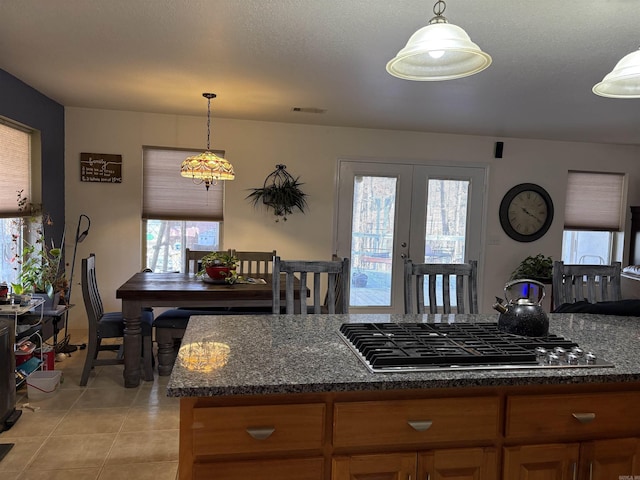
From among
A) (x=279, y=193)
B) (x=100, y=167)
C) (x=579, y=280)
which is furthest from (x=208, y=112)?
(x=579, y=280)

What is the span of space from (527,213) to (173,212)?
13.3ft

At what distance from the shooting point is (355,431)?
50.7 inches

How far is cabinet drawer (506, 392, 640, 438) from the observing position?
1.36m

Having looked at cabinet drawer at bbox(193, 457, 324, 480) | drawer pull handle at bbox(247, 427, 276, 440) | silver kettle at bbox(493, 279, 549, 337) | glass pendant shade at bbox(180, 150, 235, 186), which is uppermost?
glass pendant shade at bbox(180, 150, 235, 186)

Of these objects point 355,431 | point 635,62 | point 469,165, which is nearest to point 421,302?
point 355,431

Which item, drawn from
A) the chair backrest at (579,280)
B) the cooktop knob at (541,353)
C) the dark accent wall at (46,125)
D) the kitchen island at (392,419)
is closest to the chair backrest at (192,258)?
the dark accent wall at (46,125)

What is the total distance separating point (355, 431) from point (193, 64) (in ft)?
8.15

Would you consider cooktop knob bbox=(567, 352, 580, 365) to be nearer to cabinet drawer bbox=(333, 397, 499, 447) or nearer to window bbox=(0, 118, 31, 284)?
cabinet drawer bbox=(333, 397, 499, 447)

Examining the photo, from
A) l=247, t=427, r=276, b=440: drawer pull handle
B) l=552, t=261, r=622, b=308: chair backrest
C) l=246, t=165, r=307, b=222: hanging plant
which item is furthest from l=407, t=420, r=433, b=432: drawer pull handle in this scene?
l=246, t=165, r=307, b=222: hanging plant

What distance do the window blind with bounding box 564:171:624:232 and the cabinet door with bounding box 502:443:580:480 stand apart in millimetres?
4631

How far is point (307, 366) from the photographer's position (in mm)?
1366

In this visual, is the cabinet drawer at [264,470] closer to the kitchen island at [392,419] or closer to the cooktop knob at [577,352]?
the kitchen island at [392,419]

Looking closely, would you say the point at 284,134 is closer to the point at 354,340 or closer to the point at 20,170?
the point at 20,170

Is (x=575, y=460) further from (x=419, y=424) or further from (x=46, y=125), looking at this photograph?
(x=46, y=125)
